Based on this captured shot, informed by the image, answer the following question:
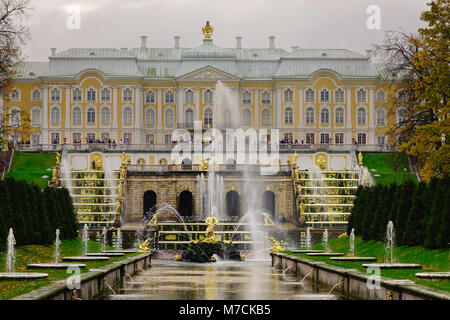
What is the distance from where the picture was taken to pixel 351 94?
9875 cm

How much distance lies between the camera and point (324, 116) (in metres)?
99.1

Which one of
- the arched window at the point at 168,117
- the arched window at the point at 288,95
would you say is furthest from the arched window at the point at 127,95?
the arched window at the point at 288,95

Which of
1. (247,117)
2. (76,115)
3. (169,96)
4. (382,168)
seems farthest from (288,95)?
(382,168)

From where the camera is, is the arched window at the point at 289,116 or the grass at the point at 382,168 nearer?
the grass at the point at 382,168

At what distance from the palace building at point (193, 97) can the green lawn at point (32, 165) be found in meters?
18.6

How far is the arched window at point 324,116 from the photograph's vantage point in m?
98.9

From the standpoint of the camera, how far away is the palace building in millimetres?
97938

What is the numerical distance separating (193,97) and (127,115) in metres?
7.42

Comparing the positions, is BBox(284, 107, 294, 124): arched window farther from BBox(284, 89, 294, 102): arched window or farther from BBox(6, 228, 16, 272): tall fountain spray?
BBox(6, 228, 16, 272): tall fountain spray

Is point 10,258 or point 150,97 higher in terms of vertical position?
point 150,97

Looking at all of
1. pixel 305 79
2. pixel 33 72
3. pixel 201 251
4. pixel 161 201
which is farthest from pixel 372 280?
pixel 33 72

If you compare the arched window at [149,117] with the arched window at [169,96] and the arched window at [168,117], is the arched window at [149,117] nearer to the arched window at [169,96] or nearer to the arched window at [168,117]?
the arched window at [168,117]

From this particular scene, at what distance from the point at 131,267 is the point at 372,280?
1003 cm

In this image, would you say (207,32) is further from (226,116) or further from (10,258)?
(10,258)
